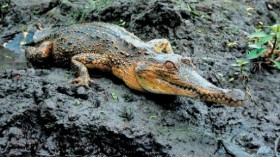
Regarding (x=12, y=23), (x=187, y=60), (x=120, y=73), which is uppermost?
(x=187, y=60)

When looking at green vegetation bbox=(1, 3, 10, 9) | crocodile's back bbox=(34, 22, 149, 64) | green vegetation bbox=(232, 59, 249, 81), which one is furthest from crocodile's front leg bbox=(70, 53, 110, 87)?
green vegetation bbox=(1, 3, 10, 9)

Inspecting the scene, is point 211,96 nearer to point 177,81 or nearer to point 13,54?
point 177,81

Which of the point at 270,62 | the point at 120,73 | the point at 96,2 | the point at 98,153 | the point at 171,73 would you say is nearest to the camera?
the point at 98,153

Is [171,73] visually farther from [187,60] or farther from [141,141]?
[141,141]

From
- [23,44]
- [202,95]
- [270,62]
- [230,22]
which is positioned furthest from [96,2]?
[202,95]

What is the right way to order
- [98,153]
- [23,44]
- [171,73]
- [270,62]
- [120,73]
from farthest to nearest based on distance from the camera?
[23,44], [270,62], [120,73], [171,73], [98,153]

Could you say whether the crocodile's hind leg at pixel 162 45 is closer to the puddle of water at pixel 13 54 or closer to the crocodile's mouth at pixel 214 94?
the crocodile's mouth at pixel 214 94

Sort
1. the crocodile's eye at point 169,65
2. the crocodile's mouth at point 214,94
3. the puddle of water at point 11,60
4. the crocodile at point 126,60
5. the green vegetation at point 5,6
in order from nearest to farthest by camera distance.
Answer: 1. the crocodile's mouth at point 214,94
2. the crocodile at point 126,60
3. the crocodile's eye at point 169,65
4. the puddle of water at point 11,60
5. the green vegetation at point 5,6

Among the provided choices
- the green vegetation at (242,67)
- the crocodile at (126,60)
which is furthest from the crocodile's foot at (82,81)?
the green vegetation at (242,67)
